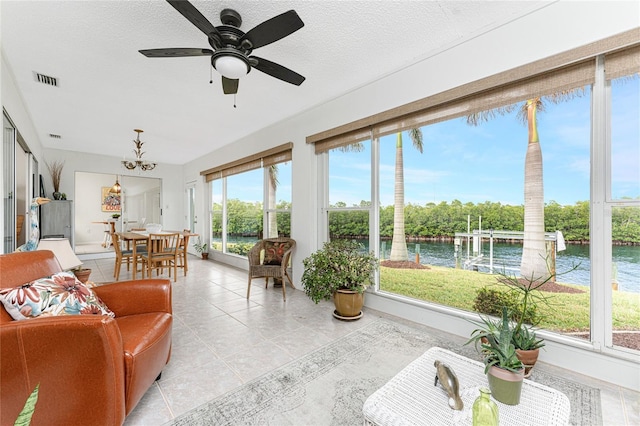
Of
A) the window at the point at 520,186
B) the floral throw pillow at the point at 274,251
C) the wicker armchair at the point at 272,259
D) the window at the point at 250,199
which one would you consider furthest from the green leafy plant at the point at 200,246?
the window at the point at 520,186

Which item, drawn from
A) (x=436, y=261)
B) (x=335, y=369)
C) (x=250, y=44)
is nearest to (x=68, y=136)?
(x=250, y=44)

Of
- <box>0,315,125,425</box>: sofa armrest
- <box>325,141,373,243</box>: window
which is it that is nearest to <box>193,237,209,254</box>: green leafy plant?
<box>325,141,373,243</box>: window

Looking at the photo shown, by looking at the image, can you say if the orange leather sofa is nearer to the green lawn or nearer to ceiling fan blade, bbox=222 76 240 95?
ceiling fan blade, bbox=222 76 240 95

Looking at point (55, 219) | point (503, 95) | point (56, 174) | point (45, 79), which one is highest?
point (45, 79)

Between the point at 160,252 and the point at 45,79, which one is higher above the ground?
the point at 45,79

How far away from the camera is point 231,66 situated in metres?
2.05

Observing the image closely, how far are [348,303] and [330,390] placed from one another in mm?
1200

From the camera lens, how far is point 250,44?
6.59ft

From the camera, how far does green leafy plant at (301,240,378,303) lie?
3.01 m

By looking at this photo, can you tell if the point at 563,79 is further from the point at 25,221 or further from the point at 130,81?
the point at 25,221

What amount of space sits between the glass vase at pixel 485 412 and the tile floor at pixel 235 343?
118 centimetres

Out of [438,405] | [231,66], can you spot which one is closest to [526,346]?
[438,405]

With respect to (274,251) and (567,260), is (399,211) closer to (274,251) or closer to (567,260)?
(567,260)

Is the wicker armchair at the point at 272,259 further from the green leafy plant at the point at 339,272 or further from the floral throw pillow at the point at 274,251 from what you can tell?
the green leafy plant at the point at 339,272
